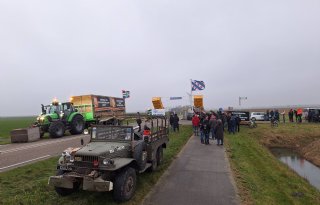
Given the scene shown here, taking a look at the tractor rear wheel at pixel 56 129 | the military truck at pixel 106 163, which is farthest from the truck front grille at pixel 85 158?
the tractor rear wheel at pixel 56 129

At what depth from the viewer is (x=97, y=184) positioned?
7445mm

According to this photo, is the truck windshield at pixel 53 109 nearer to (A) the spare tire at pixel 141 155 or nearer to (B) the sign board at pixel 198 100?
(B) the sign board at pixel 198 100

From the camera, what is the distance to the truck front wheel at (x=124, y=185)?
25.9ft

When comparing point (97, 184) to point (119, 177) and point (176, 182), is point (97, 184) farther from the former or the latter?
point (176, 182)

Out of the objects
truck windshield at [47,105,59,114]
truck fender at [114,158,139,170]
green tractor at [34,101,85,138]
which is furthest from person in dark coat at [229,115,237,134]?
truck fender at [114,158,139,170]

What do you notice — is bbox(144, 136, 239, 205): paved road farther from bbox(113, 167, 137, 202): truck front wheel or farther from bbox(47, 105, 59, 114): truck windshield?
bbox(47, 105, 59, 114): truck windshield

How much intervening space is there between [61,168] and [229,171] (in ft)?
20.9

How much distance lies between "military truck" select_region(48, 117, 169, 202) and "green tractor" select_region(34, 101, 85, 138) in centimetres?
1505

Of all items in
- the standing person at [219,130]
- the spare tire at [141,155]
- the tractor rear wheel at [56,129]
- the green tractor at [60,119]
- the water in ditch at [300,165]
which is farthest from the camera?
the green tractor at [60,119]

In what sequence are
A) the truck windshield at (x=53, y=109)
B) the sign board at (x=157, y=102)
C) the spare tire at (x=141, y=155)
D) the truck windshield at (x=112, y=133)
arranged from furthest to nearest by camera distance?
the sign board at (x=157, y=102) < the truck windshield at (x=53, y=109) < the truck windshield at (x=112, y=133) < the spare tire at (x=141, y=155)

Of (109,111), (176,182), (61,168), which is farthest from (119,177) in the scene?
(109,111)

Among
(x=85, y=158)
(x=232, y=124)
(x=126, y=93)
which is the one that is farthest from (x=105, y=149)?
(x=126, y=93)

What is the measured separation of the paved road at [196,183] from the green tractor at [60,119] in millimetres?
12557

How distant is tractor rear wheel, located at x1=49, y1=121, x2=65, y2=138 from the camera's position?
75.9 ft
